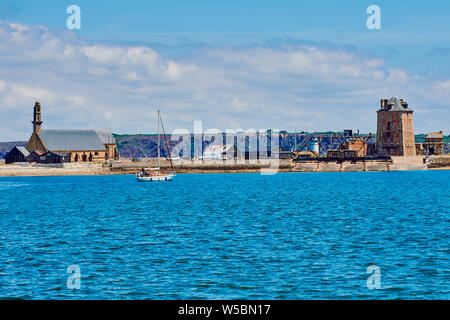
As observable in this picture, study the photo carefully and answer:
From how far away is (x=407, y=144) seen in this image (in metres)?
196

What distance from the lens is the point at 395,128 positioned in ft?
641

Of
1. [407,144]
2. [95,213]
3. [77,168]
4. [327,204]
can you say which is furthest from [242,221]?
[407,144]

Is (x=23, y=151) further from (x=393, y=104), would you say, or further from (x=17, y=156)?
(x=393, y=104)

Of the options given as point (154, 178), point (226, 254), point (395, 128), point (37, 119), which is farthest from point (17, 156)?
point (226, 254)

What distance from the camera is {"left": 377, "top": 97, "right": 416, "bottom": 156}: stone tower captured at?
194750 millimetres

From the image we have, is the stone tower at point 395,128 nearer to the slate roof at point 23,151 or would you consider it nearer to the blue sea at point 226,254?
the slate roof at point 23,151

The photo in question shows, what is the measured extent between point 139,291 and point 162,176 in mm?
128409

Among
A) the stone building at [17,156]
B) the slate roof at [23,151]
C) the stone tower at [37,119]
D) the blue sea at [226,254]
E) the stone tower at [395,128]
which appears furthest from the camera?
the stone tower at [37,119]

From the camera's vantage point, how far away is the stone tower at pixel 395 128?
194750mm
